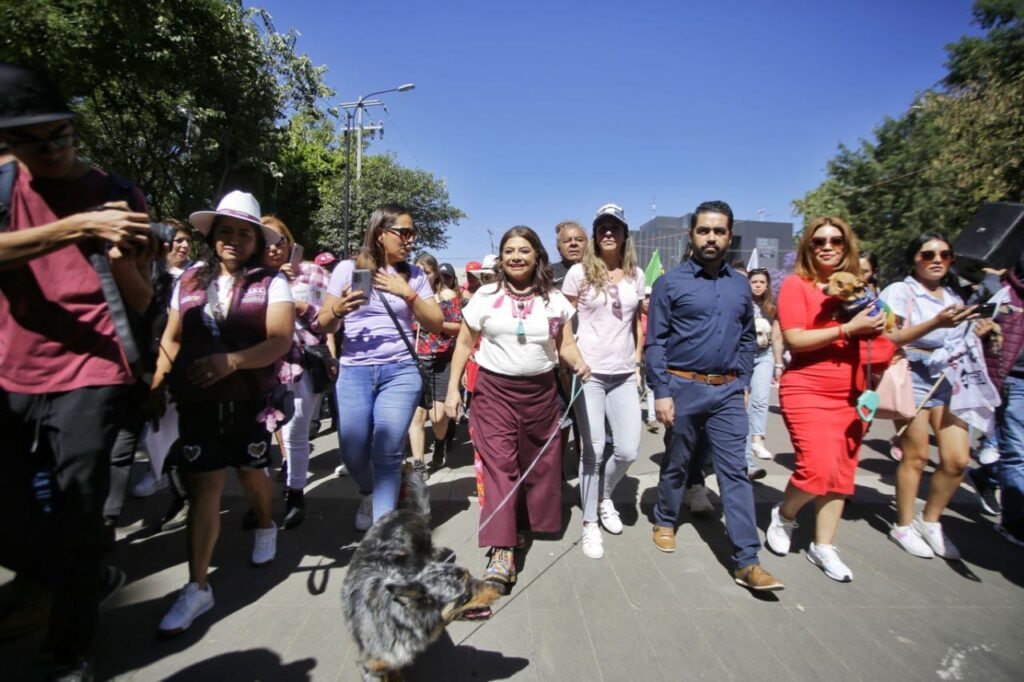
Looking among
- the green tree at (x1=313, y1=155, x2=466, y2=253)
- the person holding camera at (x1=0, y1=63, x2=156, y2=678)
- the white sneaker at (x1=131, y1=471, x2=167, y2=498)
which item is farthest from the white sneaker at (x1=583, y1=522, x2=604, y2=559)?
the green tree at (x1=313, y1=155, x2=466, y2=253)

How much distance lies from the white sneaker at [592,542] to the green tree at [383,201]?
25.9 m

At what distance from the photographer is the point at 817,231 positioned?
330cm

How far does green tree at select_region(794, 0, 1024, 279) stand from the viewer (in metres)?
9.92

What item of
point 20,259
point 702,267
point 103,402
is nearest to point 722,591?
point 702,267

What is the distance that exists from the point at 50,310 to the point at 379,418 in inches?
64.7

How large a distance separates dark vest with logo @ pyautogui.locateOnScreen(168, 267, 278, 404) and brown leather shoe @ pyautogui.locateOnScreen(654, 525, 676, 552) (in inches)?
111

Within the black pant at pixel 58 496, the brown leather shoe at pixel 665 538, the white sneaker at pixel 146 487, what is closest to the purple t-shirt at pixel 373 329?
the black pant at pixel 58 496

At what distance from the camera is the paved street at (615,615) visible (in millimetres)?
2338

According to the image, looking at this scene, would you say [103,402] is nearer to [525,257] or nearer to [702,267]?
[525,257]

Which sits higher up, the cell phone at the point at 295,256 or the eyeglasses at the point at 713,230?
the eyeglasses at the point at 713,230

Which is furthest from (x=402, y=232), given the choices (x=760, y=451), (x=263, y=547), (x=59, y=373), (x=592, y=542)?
(x=760, y=451)

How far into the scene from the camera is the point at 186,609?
8.24ft

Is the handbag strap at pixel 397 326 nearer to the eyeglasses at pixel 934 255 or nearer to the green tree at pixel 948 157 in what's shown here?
the eyeglasses at pixel 934 255

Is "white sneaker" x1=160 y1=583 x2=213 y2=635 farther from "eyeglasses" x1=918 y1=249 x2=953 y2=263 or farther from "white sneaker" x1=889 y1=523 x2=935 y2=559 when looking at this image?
"eyeglasses" x1=918 y1=249 x2=953 y2=263
